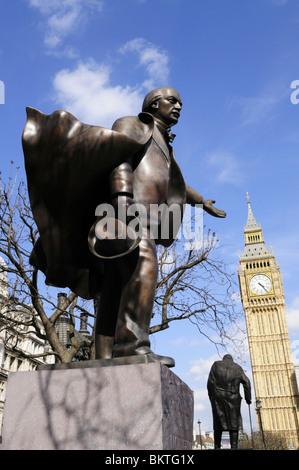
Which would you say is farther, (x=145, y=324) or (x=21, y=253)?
(x=21, y=253)

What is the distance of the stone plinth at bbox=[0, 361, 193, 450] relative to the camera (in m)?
1.71

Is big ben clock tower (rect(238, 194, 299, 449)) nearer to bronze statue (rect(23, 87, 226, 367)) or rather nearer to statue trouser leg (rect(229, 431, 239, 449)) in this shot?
statue trouser leg (rect(229, 431, 239, 449))

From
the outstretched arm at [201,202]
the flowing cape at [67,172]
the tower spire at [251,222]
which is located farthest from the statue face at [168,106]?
the tower spire at [251,222]

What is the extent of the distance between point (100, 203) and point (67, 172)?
0.27 m

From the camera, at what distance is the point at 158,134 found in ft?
8.89

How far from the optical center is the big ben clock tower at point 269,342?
6894 cm

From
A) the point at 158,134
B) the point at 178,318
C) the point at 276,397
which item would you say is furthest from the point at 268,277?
the point at 158,134

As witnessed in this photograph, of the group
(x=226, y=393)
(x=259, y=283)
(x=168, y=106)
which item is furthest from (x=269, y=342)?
(x=168, y=106)

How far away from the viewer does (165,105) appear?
2.74 metres

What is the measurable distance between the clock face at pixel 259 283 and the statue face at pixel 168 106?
7860 cm

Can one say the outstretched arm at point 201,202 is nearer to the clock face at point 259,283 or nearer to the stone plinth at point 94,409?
the stone plinth at point 94,409
